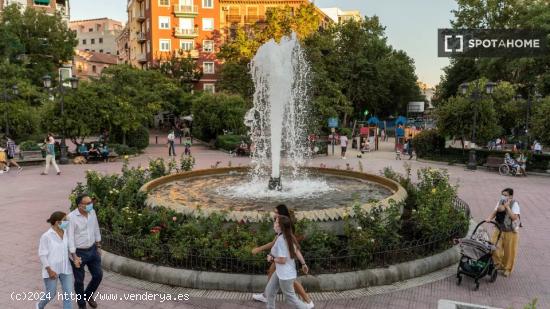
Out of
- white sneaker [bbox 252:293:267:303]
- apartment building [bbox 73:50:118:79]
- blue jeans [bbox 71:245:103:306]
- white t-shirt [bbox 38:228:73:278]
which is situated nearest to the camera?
white t-shirt [bbox 38:228:73:278]

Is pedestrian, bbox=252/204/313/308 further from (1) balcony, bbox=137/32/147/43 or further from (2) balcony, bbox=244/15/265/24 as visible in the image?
(1) balcony, bbox=137/32/147/43

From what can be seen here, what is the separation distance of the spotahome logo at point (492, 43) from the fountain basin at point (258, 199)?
974 inches

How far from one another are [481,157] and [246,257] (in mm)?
19320

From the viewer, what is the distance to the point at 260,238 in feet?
22.5

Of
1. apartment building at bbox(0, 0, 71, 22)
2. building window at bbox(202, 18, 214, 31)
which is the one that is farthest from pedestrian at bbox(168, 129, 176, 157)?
apartment building at bbox(0, 0, 71, 22)

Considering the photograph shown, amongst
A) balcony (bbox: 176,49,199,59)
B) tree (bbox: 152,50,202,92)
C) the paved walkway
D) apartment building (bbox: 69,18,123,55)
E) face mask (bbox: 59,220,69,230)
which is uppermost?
apartment building (bbox: 69,18,123,55)

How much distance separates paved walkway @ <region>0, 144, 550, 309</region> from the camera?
627 cm

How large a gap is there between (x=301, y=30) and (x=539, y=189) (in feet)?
82.0

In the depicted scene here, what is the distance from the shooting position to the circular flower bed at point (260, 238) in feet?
22.3

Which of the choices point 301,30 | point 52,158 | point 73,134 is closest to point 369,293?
point 52,158

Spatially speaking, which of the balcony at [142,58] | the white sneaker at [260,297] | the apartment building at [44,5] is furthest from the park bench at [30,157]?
the apartment building at [44,5]

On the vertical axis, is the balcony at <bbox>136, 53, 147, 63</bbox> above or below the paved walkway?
above

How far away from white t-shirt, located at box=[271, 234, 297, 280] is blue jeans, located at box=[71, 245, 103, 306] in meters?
2.52

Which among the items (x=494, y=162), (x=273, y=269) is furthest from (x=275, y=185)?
(x=494, y=162)
